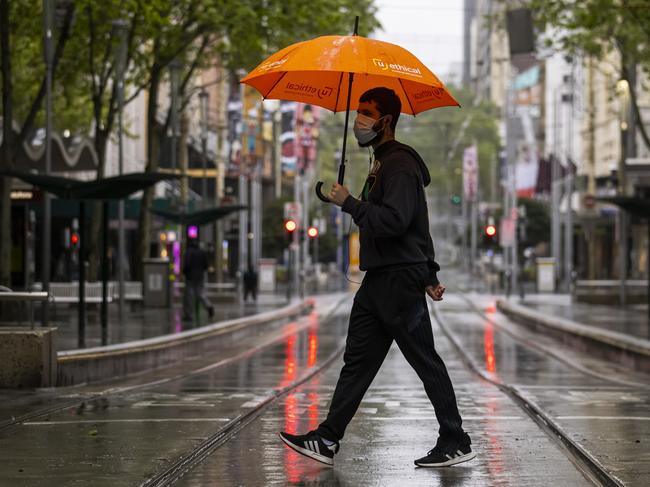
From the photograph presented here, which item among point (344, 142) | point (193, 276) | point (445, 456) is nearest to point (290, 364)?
point (193, 276)

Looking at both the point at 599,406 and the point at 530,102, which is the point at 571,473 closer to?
the point at 599,406

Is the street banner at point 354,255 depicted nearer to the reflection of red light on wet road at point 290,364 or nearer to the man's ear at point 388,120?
the reflection of red light on wet road at point 290,364

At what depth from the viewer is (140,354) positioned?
68.5 feet

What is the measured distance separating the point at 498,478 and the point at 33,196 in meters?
23.2

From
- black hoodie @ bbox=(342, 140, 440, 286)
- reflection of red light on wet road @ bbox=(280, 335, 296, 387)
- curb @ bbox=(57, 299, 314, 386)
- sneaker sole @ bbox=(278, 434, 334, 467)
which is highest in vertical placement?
black hoodie @ bbox=(342, 140, 440, 286)

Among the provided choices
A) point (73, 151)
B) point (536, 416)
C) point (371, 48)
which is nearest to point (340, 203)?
point (371, 48)

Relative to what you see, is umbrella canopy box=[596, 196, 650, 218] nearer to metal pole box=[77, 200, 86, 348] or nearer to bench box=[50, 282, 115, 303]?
bench box=[50, 282, 115, 303]

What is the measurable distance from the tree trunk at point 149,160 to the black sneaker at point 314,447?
101 ft

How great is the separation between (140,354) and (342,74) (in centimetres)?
1102

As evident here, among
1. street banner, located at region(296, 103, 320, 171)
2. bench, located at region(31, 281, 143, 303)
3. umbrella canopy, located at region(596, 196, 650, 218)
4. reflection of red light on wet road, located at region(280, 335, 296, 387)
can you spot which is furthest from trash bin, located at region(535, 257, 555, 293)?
reflection of red light on wet road, located at region(280, 335, 296, 387)

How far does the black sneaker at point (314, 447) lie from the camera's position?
29.3 ft

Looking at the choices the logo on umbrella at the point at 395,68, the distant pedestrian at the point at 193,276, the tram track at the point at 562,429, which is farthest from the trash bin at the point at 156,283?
the logo on umbrella at the point at 395,68

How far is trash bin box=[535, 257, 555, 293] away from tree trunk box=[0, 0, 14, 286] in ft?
140

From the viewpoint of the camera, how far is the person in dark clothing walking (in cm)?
888
